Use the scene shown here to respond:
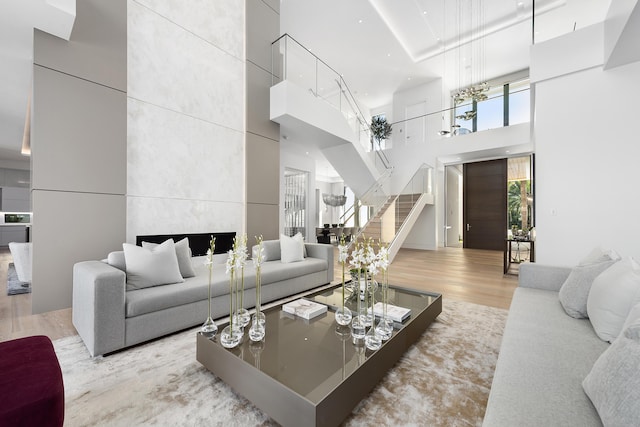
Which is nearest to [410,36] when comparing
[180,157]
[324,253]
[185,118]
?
[185,118]

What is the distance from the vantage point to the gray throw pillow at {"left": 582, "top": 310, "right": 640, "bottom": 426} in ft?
2.85

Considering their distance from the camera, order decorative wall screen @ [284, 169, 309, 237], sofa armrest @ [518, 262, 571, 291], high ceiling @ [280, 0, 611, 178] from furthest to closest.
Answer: decorative wall screen @ [284, 169, 309, 237]
high ceiling @ [280, 0, 611, 178]
sofa armrest @ [518, 262, 571, 291]

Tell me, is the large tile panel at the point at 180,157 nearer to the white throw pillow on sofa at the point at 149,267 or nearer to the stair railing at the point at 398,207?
the white throw pillow on sofa at the point at 149,267

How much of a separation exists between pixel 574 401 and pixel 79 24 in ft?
19.0

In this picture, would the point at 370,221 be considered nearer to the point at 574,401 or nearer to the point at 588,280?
the point at 588,280

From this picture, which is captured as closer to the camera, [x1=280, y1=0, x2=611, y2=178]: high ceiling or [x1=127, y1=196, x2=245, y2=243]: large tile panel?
[x1=127, y1=196, x2=245, y2=243]: large tile panel

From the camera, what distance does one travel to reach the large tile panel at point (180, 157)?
407cm

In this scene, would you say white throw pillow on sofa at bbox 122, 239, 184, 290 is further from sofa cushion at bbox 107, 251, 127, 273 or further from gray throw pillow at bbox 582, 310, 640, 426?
gray throw pillow at bbox 582, 310, 640, 426

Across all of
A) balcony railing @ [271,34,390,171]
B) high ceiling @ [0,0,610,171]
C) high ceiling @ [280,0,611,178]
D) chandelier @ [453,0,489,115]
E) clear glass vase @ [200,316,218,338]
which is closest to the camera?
clear glass vase @ [200,316,218,338]

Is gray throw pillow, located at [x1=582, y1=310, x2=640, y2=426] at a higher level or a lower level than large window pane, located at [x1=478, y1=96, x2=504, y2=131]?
lower

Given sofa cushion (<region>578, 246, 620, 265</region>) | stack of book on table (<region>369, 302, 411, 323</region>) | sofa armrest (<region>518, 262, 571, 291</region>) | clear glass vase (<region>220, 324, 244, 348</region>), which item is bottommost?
stack of book on table (<region>369, 302, 411, 323</region>)

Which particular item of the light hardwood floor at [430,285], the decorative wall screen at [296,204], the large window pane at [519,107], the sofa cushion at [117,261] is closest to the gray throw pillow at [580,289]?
the light hardwood floor at [430,285]

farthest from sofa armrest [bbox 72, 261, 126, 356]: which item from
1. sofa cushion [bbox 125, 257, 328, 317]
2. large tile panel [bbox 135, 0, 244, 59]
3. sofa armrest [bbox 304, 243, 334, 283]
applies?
large tile panel [bbox 135, 0, 244, 59]

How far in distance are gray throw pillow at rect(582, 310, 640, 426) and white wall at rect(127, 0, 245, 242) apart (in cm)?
485
